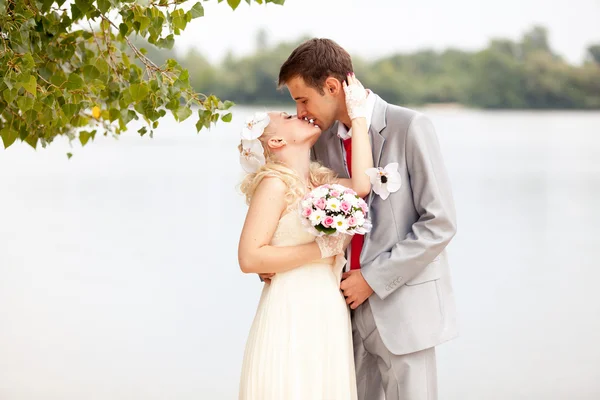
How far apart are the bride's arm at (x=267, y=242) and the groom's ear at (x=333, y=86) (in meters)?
0.31

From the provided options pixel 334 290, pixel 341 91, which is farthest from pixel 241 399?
pixel 341 91

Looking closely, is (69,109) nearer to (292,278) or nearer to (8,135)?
(8,135)

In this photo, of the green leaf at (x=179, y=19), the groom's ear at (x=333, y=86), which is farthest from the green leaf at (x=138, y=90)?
the groom's ear at (x=333, y=86)

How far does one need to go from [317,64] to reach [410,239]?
583mm

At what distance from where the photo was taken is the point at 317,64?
2461 millimetres

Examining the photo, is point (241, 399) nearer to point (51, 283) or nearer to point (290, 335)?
point (290, 335)

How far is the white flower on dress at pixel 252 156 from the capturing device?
8.21ft

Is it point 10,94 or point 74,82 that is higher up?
point 74,82

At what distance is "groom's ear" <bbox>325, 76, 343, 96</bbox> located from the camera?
8.07 feet

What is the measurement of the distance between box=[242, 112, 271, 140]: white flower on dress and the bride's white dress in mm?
261

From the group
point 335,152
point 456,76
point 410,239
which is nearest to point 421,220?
point 410,239

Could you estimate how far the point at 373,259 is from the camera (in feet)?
8.18

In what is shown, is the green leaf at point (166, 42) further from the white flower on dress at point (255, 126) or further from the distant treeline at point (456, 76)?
the distant treeline at point (456, 76)

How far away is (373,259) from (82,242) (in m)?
6.60
